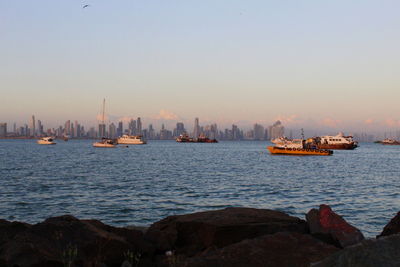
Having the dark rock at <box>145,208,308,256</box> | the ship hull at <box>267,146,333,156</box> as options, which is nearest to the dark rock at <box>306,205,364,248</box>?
the dark rock at <box>145,208,308,256</box>

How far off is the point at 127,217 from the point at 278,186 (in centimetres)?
2042

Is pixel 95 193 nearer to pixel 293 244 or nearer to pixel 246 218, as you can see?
pixel 246 218

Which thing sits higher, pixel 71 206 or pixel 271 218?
pixel 271 218

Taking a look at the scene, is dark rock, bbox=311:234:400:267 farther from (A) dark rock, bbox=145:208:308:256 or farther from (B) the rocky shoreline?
(A) dark rock, bbox=145:208:308:256

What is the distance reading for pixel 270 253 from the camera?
7.58 metres

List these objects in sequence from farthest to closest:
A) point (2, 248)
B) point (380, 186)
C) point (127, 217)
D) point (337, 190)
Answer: point (380, 186), point (337, 190), point (127, 217), point (2, 248)

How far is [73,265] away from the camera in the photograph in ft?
25.0

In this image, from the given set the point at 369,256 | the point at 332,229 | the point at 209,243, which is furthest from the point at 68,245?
the point at 332,229

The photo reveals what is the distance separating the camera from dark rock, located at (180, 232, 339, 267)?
734cm

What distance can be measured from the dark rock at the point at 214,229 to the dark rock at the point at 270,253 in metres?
1.99

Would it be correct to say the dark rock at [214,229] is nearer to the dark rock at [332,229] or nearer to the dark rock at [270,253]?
the dark rock at [332,229]

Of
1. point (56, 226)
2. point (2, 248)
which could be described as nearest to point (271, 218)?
point (56, 226)

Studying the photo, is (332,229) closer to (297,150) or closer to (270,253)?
(270,253)

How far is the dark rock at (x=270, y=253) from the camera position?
7.34m
